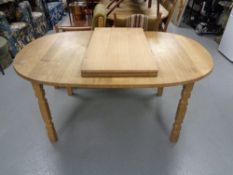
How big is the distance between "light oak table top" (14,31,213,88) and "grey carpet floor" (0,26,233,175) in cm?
72

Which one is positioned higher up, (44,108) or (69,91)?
(44,108)

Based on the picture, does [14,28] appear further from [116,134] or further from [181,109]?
[181,109]

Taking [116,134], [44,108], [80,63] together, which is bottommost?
[116,134]

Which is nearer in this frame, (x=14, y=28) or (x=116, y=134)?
(x=116, y=134)

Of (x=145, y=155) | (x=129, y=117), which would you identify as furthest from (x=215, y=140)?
(x=129, y=117)

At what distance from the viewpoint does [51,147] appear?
57.9 inches

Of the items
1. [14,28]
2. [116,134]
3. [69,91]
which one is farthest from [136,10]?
[14,28]

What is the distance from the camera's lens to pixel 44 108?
126cm

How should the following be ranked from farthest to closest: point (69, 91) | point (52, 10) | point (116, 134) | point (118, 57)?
point (52, 10)
point (69, 91)
point (116, 134)
point (118, 57)

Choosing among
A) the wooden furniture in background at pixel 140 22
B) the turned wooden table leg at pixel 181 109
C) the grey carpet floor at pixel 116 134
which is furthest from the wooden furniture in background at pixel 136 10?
the turned wooden table leg at pixel 181 109

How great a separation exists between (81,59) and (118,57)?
0.25 metres

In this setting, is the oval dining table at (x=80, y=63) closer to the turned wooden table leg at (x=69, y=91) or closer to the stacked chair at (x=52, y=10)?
the turned wooden table leg at (x=69, y=91)

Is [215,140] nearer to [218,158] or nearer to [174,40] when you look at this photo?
[218,158]

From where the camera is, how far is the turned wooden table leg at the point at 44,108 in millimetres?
1131
